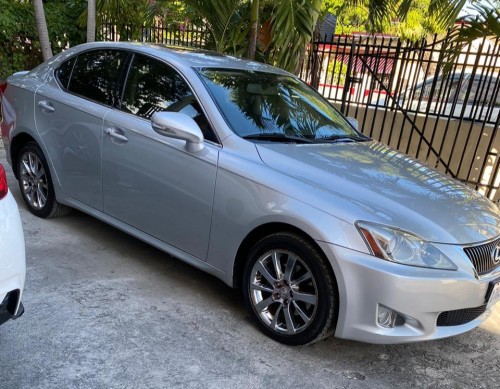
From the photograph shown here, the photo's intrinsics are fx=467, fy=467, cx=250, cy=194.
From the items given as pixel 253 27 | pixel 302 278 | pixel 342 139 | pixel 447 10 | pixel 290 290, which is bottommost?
pixel 290 290

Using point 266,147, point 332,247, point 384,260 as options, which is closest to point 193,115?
point 266,147

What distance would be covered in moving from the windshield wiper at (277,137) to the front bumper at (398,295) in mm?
924

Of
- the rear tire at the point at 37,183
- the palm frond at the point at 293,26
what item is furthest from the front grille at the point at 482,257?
the palm frond at the point at 293,26

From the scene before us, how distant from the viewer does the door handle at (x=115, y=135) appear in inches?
137

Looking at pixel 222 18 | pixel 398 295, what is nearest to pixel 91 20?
pixel 222 18

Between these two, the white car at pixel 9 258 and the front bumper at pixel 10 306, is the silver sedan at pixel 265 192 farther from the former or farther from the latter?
the front bumper at pixel 10 306

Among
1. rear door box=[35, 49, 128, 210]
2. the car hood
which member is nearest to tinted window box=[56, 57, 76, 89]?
rear door box=[35, 49, 128, 210]

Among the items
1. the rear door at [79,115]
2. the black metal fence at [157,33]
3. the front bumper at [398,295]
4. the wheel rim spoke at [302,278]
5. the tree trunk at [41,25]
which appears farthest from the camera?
the black metal fence at [157,33]

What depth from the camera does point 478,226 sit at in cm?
278

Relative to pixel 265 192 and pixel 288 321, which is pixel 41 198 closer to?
pixel 265 192

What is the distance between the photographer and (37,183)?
4332 mm

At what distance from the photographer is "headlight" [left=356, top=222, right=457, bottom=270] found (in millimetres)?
2439

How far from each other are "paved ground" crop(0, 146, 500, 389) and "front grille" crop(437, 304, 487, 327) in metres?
0.39

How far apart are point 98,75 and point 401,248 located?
2839 millimetres
